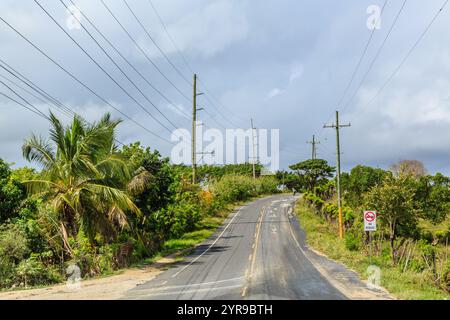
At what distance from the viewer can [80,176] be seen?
71.5ft

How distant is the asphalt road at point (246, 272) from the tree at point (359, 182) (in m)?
13.3

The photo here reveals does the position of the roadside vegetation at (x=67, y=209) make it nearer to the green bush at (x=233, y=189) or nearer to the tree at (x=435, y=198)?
the tree at (x=435, y=198)

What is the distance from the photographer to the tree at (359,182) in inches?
2005

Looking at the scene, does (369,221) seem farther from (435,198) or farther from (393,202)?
(435,198)


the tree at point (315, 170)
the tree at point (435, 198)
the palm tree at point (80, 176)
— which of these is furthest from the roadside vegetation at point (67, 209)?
the tree at point (315, 170)

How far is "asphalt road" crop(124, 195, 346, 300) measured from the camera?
15.3 metres

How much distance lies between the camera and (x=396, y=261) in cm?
2630

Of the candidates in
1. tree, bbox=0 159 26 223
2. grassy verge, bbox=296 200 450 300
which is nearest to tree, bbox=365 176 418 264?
grassy verge, bbox=296 200 450 300

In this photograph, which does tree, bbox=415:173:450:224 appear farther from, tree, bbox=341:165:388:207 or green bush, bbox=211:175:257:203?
green bush, bbox=211:175:257:203

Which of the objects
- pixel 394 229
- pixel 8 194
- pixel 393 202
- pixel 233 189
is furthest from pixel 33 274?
pixel 233 189

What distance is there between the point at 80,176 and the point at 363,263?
16.3m

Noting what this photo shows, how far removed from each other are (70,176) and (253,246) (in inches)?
628
